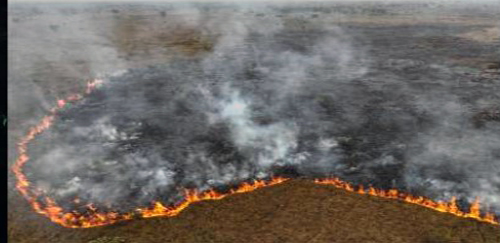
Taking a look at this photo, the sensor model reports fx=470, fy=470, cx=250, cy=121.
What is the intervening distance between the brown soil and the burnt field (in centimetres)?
12

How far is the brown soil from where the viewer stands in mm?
10766

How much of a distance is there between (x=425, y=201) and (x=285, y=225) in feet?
13.0

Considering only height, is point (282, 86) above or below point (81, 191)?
above

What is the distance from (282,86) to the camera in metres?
23.0

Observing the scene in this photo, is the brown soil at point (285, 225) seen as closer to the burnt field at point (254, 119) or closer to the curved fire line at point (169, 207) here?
the burnt field at point (254, 119)

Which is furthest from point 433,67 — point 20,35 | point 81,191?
point 20,35

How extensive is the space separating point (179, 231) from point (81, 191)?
141 inches

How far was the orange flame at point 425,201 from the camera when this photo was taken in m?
11.6

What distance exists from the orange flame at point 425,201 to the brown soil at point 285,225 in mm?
287

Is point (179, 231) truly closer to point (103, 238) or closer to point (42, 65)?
point (103, 238)

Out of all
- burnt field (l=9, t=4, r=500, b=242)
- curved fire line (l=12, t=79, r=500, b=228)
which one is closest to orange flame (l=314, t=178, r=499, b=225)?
curved fire line (l=12, t=79, r=500, b=228)

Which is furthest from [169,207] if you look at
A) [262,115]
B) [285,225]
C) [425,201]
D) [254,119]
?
[262,115]

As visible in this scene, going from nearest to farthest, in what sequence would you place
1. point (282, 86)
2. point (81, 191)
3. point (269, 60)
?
1. point (81, 191)
2. point (282, 86)
3. point (269, 60)

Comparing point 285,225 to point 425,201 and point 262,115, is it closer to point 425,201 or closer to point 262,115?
point 425,201
